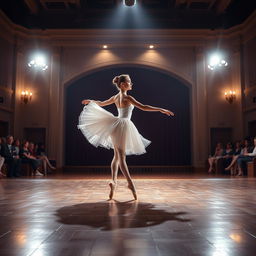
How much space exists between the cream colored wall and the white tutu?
26.0 feet

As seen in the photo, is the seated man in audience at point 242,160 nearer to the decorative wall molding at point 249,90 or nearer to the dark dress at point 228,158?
the dark dress at point 228,158

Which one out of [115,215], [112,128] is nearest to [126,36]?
[112,128]

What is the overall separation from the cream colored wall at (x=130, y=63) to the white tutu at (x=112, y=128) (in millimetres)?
7912

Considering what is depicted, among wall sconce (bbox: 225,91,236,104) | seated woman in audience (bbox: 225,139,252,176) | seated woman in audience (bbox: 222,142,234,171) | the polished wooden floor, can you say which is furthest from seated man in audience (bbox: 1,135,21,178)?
wall sconce (bbox: 225,91,236,104)

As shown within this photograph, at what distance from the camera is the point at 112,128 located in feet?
10.7

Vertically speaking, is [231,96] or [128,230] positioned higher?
[231,96]

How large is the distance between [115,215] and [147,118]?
34.9 ft

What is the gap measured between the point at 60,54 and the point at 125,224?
10.5 m

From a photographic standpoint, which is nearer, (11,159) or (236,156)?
(11,159)

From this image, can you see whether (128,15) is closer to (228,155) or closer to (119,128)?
(228,155)

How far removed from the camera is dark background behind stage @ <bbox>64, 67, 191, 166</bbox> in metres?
12.5

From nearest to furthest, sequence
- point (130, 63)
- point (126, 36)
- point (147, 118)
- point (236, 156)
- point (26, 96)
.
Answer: point (236, 156) → point (26, 96) → point (126, 36) → point (130, 63) → point (147, 118)

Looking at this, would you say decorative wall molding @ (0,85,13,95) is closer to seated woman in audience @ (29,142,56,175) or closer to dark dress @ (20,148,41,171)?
seated woman in audience @ (29,142,56,175)

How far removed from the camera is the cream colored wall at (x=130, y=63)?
11234 mm
